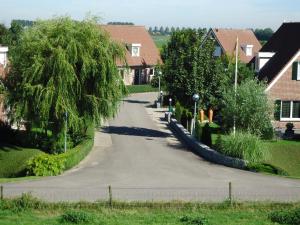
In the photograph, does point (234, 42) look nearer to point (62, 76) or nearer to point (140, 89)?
point (140, 89)

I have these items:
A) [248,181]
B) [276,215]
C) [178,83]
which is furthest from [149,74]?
[276,215]

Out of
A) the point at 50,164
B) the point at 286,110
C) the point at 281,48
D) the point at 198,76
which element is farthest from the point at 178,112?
the point at 50,164

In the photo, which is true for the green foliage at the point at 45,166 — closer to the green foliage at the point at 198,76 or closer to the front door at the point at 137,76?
the green foliage at the point at 198,76

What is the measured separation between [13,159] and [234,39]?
45284 millimetres

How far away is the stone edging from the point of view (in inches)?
1217

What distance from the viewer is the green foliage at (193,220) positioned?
19.8 m

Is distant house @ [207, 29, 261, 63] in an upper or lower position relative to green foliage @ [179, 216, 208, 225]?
upper

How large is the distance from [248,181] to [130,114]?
84.8ft

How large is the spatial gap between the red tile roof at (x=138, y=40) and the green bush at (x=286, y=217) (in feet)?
176

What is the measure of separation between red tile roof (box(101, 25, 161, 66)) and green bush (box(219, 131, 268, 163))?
1681 inches

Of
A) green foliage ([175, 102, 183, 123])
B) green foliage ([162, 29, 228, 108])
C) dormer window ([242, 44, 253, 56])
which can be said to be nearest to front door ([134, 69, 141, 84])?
dormer window ([242, 44, 253, 56])

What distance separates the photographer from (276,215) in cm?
2095

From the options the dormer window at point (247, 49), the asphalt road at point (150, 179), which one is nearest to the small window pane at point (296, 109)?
the asphalt road at point (150, 179)

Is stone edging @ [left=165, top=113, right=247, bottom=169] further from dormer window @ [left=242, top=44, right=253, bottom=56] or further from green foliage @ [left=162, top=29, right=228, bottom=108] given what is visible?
dormer window @ [left=242, top=44, right=253, bottom=56]
